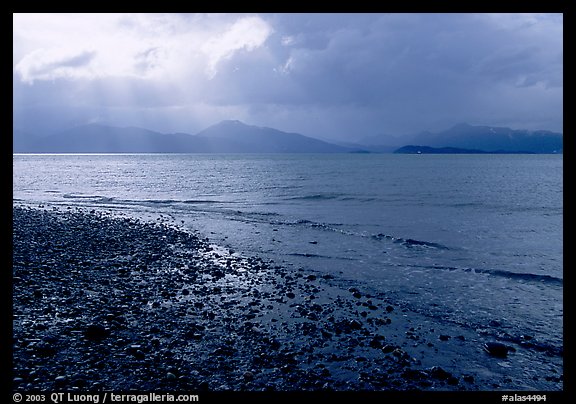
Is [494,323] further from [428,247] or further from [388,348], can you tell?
[428,247]

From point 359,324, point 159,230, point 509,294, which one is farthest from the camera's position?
point 159,230

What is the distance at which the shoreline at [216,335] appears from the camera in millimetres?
7801

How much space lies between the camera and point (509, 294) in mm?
14430

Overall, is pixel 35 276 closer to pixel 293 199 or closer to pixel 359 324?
pixel 359 324

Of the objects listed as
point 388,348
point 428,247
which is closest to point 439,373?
point 388,348

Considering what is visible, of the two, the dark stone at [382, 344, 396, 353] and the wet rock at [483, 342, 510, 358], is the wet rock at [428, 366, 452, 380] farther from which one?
the wet rock at [483, 342, 510, 358]

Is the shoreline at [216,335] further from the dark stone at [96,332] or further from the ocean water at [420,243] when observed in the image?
the ocean water at [420,243]

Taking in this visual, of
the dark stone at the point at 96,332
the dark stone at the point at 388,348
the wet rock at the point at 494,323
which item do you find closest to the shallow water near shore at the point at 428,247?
the wet rock at the point at 494,323

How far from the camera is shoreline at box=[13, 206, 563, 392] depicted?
7.80m

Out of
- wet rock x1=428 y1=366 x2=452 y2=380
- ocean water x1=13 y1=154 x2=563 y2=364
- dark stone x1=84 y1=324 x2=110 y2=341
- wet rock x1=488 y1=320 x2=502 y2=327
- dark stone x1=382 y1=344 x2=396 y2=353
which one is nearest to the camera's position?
wet rock x1=428 y1=366 x2=452 y2=380

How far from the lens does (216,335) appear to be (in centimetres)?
976

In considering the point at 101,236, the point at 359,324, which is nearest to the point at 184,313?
the point at 359,324

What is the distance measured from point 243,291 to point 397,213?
82.8 ft

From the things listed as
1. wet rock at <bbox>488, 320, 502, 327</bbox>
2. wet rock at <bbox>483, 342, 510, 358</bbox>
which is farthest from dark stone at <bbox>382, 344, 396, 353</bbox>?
wet rock at <bbox>488, 320, 502, 327</bbox>
